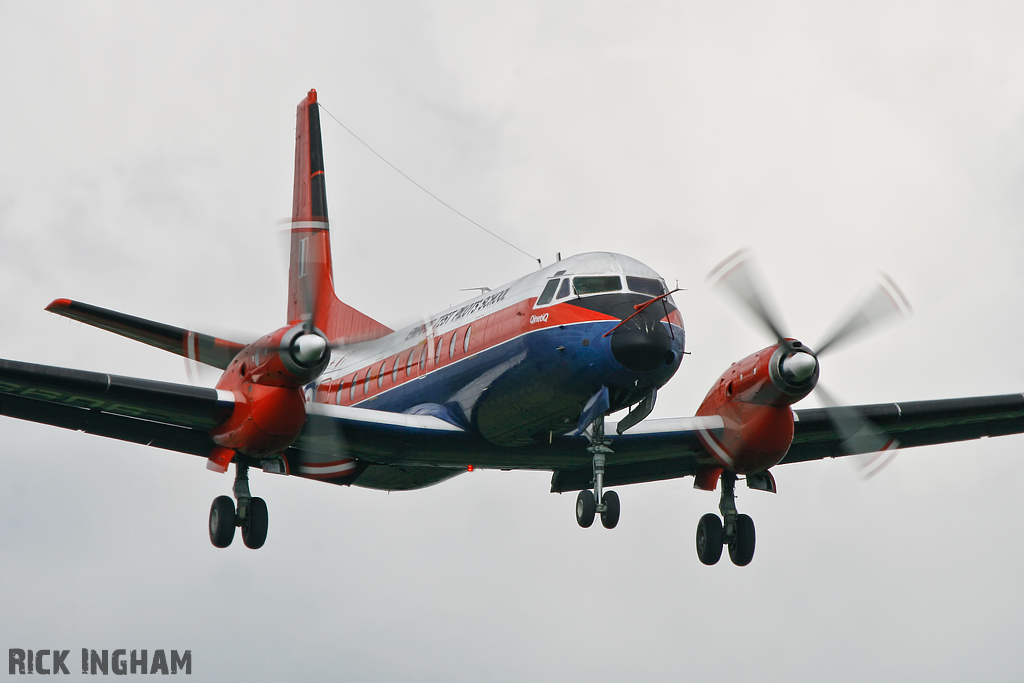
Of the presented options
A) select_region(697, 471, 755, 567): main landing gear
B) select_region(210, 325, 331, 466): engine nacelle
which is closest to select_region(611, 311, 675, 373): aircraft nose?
select_region(210, 325, 331, 466): engine nacelle

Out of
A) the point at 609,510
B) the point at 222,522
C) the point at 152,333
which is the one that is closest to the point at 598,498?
the point at 609,510

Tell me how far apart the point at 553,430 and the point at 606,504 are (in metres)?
1.57

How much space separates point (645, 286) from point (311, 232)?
12.4 meters

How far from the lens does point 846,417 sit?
18.9 metres

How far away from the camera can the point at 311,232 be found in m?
26.7

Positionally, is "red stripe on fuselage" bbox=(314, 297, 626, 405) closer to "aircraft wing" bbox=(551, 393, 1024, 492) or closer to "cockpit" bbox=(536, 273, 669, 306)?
"cockpit" bbox=(536, 273, 669, 306)

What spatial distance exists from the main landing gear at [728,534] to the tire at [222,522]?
7821 millimetres

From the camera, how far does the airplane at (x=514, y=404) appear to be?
15.9 metres

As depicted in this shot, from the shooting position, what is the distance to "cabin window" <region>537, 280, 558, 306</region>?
16547 millimetres

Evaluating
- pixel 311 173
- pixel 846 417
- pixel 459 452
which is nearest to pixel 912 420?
pixel 846 417

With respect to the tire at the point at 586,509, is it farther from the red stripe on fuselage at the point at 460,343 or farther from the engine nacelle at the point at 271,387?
the engine nacelle at the point at 271,387

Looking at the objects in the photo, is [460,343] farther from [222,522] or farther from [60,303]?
[60,303]

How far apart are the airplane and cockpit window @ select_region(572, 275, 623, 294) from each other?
0.02 metres

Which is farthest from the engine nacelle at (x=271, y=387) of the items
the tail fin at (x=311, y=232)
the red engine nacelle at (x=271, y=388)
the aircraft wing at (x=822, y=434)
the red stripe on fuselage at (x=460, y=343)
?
the tail fin at (x=311, y=232)
